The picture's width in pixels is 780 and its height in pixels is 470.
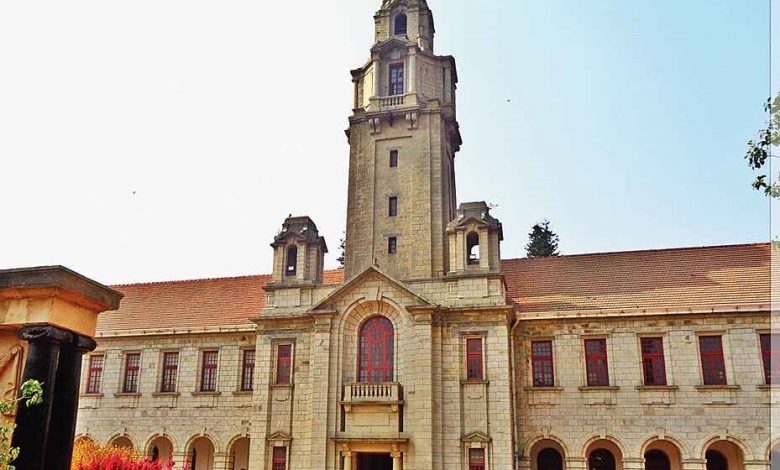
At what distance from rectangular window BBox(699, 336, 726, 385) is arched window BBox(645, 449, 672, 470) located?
319 centimetres

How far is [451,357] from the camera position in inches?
972

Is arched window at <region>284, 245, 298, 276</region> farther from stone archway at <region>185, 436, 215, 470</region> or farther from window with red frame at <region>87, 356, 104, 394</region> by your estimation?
window with red frame at <region>87, 356, 104, 394</region>

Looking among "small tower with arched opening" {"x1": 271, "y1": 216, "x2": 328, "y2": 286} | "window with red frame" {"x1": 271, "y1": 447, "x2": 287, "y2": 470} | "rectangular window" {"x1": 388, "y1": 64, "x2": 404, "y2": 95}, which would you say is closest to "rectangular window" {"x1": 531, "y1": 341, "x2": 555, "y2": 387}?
"small tower with arched opening" {"x1": 271, "y1": 216, "x2": 328, "y2": 286}

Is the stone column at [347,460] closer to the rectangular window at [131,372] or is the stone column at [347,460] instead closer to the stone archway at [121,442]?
the stone archway at [121,442]

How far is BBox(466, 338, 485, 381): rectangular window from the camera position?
24422 mm

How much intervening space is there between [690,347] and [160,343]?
72.1ft

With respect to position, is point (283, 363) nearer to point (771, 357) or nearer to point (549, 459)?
point (549, 459)

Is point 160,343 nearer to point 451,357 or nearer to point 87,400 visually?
point 87,400

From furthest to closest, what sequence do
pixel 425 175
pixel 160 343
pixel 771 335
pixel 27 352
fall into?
pixel 160 343, pixel 425 175, pixel 771 335, pixel 27 352

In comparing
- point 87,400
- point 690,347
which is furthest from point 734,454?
point 87,400

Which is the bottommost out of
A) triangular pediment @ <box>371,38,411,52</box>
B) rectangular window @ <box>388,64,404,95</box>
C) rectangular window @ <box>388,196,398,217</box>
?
rectangular window @ <box>388,196,398,217</box>

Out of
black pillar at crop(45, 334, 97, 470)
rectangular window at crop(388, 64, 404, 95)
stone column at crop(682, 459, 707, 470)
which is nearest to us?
black pillar at crop(45, 334, 97, 470)

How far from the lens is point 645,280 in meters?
27.3

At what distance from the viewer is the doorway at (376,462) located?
989 inches
